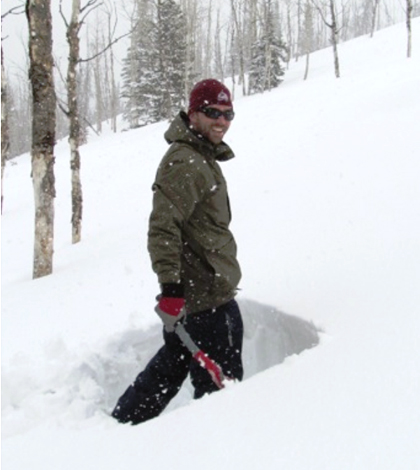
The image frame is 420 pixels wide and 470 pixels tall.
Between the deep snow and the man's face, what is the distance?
4.40ft

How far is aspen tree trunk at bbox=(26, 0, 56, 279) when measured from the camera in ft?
19.9

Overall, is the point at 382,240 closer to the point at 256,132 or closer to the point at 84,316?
the point at 84,316

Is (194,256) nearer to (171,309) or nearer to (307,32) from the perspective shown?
(171,309)

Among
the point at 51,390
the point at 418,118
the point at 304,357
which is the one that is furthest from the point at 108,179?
the point at 304,357

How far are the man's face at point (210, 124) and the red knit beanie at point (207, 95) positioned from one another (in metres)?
0.03

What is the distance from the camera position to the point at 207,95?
109 inches

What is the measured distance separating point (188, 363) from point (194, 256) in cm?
70

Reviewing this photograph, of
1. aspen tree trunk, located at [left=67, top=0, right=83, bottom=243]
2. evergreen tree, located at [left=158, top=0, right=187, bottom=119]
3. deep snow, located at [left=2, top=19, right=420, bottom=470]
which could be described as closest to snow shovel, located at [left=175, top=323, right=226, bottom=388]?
deep snow, located at [left=2, top=19, right=420, bottom=470]

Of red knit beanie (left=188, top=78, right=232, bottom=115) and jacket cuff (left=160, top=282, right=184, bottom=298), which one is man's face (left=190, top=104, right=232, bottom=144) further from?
jacket cuff (left=160, top=282, right=184, bottom=298)

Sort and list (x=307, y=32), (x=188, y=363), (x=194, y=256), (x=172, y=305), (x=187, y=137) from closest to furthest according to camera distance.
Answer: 1. (x=172, y=305)
2. (x=187, y=137)
3. (x=194, y=256)
4. (x=188, y=363)
5. (x=307, y=32)

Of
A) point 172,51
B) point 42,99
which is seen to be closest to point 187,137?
point 42,99

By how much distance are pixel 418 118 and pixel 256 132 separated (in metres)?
6.40

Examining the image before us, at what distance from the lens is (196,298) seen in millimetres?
2881

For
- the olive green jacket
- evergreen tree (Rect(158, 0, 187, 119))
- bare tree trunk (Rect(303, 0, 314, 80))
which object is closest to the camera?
the olive green jacket
